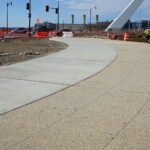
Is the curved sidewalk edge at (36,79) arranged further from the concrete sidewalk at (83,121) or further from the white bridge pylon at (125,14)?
the white bridge pylon at (125,14)

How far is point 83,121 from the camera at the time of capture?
5875mm

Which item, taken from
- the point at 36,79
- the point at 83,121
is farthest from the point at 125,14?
the point at 83,121

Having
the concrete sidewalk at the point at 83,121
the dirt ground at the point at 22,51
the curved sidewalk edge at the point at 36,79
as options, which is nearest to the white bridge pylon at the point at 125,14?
the dirt ground at the point at 22,51

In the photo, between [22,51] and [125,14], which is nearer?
[22,51]

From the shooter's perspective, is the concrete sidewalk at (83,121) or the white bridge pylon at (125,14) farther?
the white bridge pylon at (125,14)

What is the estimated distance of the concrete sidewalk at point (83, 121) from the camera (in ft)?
15.9

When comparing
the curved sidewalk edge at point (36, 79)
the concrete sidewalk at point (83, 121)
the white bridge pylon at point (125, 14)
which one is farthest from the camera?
the white bridge pylon at point (125, 14)

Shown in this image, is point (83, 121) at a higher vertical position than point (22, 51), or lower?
lower

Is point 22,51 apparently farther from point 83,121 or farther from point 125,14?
point 125,14

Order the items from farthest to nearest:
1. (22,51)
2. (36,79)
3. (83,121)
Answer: (22,51) < (36,79) < (83,121)

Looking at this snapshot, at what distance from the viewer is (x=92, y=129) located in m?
5.46

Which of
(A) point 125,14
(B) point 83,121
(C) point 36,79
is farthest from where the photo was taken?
(A) point 125,14

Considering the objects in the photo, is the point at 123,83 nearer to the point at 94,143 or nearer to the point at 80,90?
the point at 80,90

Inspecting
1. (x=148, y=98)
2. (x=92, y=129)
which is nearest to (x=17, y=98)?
(x=92, y=129)
